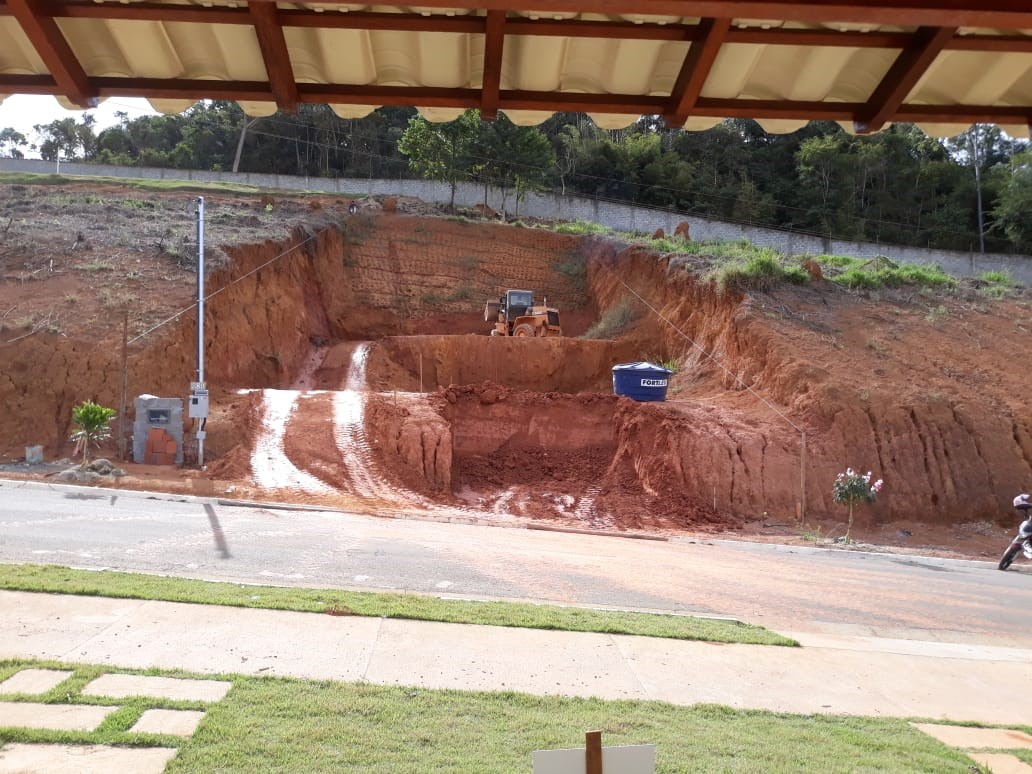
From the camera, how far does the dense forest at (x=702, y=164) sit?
49.6 m

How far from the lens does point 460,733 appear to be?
5410 mm

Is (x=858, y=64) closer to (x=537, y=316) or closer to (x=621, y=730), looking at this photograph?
(x=621, y=730)

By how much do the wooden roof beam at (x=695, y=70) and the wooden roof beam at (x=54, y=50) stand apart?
328 cm

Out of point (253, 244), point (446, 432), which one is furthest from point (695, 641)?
point (253, 244)

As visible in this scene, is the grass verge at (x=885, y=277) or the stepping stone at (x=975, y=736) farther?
the grass verge at (x=885, y=277)

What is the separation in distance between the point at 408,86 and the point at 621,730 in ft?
14.1

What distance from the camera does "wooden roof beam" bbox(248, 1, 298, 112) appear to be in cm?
423

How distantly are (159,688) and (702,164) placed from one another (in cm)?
5783

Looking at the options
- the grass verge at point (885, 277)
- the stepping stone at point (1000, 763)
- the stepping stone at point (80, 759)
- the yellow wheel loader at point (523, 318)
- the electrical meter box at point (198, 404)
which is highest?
the grass verge at point (885, 277)

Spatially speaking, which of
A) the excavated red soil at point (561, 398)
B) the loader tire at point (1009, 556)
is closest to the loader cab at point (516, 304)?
the excavated red soil at point (561, 398)

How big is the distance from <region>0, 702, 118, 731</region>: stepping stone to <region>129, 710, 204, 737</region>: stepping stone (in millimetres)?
252

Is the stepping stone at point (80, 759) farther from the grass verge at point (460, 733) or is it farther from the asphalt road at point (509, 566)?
the asphalt road at point (509, 566)

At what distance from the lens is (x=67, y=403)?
22.4 meters

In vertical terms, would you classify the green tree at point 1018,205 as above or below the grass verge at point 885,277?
above
